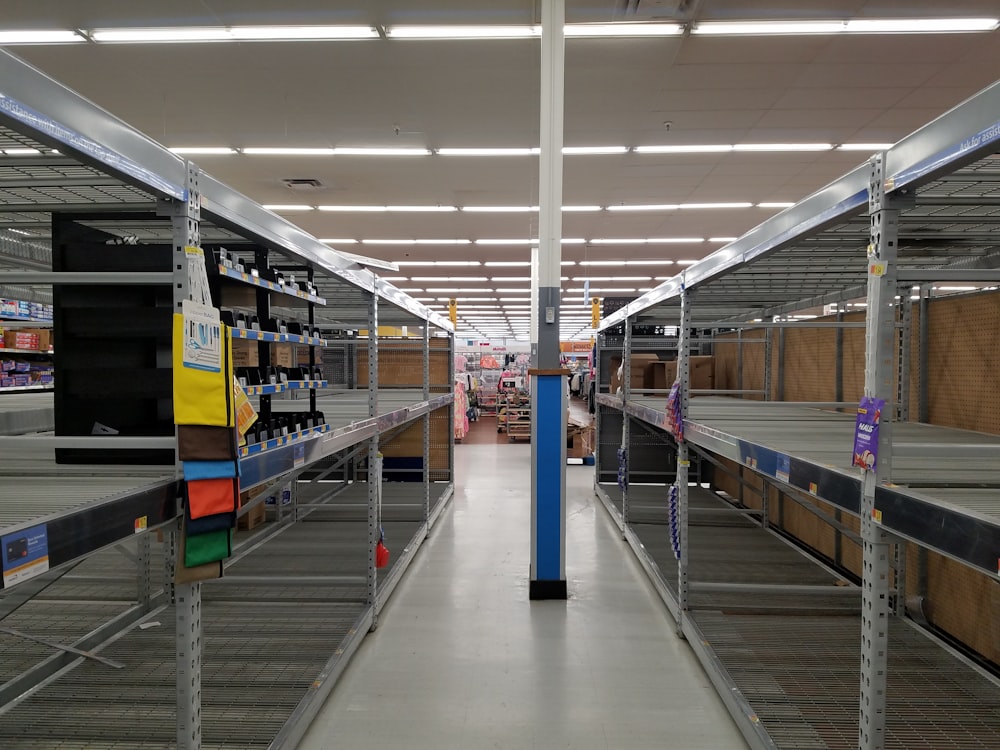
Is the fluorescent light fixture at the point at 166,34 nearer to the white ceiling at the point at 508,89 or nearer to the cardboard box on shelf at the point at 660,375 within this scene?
the white ceiling at the point at 508,89

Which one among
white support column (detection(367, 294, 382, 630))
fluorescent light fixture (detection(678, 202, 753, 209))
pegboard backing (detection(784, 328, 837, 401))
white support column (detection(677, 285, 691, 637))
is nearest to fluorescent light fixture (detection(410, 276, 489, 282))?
fluorescent light fixture (detection(678, 202, 753, 209))

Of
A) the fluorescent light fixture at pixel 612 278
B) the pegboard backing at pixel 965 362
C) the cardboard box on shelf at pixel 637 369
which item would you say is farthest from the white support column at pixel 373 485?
the fluorescent light fixture at pixel 612 278

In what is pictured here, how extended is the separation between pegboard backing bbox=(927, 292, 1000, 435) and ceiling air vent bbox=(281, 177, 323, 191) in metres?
Answer: 7.80

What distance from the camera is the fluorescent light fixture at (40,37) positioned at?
4965 millimetres

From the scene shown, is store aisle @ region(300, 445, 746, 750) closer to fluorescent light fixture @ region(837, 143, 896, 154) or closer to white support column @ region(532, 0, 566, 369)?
white support column @ region(532, 0, 566, 369)

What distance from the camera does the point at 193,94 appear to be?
20.0 ft

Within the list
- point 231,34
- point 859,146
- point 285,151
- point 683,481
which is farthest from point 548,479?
point 859,146

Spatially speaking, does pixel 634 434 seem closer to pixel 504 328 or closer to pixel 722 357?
pixel 722 357

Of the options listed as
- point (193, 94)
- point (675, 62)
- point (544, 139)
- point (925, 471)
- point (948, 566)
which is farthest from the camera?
point (193, 94)

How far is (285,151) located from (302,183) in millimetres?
1117

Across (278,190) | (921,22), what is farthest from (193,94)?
(921,22)

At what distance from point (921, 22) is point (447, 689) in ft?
20.1

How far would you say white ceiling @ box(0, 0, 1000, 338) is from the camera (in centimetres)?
473

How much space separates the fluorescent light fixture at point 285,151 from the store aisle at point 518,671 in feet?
17.7
